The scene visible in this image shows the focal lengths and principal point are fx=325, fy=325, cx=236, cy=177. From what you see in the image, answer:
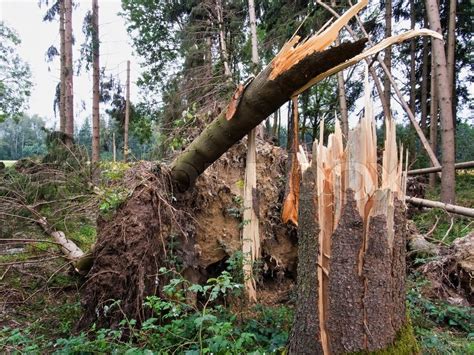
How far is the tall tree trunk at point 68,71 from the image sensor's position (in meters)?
12.7

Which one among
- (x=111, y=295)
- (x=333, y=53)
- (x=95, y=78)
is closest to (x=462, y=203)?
(x=333, y=53)

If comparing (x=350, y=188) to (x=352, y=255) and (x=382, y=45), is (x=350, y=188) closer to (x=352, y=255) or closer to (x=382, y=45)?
(x=352, y=255)

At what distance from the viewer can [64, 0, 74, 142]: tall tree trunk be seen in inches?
500

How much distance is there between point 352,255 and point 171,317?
75.8 inches

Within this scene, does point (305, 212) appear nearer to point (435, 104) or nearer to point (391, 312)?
point (391, 312)

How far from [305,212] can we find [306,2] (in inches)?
556

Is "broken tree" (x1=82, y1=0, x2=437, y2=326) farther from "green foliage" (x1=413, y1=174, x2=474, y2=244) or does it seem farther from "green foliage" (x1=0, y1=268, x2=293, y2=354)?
"green foliage" (x1=413, y1=174, x2=474, y2=244)

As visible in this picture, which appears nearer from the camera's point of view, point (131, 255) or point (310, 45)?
point (310, 45)

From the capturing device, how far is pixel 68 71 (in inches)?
515

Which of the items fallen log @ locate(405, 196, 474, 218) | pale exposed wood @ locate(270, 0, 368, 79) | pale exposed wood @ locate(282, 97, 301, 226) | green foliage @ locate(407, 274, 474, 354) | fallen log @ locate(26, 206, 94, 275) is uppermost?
pale exposed wood @ locate(270, 0, 368, 79)

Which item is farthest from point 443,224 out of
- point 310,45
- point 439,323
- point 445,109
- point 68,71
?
point 68,71

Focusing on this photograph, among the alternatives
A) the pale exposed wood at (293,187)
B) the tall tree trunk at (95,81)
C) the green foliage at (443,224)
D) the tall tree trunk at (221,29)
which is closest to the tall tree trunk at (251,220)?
the pale exposed wood at (293,187)

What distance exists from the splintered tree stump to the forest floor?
0.49m

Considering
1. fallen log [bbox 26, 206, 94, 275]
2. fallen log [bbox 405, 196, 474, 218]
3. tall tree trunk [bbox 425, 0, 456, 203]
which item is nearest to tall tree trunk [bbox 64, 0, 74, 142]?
fallen log [bbox 26, 206, 94, 275]
